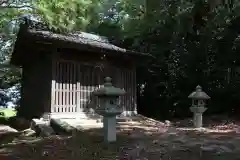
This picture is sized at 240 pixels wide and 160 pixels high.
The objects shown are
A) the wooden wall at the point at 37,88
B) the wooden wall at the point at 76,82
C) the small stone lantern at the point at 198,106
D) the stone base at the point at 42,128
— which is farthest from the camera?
the wooden wall at the point at 37,88

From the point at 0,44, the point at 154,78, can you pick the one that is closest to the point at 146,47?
the point at 154,78

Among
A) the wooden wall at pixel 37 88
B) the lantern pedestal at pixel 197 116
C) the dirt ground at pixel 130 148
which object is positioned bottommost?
the dirt ground at pixel 130 148

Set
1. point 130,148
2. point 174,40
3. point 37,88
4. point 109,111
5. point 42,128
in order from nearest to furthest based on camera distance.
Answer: point 130,148 → point 109,111 → point 42,128 → point 37,88 → point 174,40

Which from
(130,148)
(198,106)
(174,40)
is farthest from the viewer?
(174,40)

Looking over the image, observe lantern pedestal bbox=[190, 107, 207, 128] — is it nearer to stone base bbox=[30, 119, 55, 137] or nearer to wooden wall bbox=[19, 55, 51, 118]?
stone base bbox=[30, 119, 55, 137]

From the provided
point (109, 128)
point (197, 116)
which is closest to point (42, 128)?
point (109, 128)

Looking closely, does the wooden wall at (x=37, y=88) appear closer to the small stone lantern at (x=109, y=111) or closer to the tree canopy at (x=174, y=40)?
the tree canopy at (x=174, y=40)

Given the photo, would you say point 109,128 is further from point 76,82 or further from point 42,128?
point 76,82

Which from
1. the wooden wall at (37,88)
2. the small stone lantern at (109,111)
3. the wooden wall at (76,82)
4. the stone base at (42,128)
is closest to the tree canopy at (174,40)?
the wooden wall at (76,82)

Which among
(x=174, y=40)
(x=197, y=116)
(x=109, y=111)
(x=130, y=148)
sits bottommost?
(x=130, y=148)

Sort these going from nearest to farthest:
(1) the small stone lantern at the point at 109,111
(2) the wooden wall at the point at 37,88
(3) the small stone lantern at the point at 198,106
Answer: (1) the small stone lantern at the point at 109,111 → (3) the small stone lantern at the point at 198,106 → (2) the wooden wall at the point at 37,88

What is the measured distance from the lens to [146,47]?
18.4 meters

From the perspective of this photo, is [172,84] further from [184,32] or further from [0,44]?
[0,44]

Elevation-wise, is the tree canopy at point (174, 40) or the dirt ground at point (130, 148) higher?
the tree canopy at point (174, 40)
